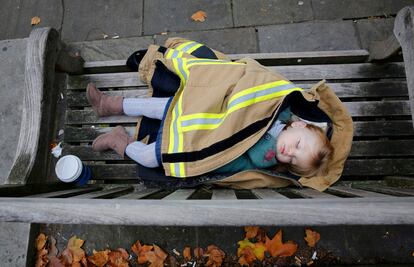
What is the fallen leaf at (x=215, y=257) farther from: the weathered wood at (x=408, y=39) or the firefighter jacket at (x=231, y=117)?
the weathered wood at (x=408, y=39)

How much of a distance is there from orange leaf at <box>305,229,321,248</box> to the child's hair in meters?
0.46

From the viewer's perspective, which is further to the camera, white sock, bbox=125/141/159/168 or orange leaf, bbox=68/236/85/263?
orange leaf, bbox=68/236/85/263

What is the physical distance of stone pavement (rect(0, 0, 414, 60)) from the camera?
2871 millimetres

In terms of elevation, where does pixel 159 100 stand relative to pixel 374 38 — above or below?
below

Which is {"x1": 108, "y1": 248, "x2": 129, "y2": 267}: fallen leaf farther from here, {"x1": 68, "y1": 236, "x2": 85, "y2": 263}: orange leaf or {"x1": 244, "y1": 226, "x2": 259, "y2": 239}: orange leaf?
{"x1": 244, "y1": 226, "x2": 259, "y2": 239}: orange leaf

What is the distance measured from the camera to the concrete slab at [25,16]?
3.04 meters

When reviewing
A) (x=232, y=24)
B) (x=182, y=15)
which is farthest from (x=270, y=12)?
(x=182, y=15)

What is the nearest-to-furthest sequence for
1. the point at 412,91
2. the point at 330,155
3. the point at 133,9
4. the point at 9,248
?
the point at 412,91 < the point at 330,155 < the point at 9,248 < the point at 133,9

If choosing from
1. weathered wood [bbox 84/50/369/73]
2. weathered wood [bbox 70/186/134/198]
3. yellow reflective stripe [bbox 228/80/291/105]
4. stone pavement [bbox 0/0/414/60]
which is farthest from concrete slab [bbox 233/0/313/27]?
weathered wood [bbox 70/186/134/198]

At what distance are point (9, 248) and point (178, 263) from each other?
1.23m

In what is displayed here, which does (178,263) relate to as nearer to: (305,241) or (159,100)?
(305,241)

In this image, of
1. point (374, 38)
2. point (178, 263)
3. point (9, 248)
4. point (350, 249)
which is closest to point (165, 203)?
point (178, 263)

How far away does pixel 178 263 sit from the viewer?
93.3 inches

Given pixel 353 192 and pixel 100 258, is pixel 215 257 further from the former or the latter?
pixel 353 192
